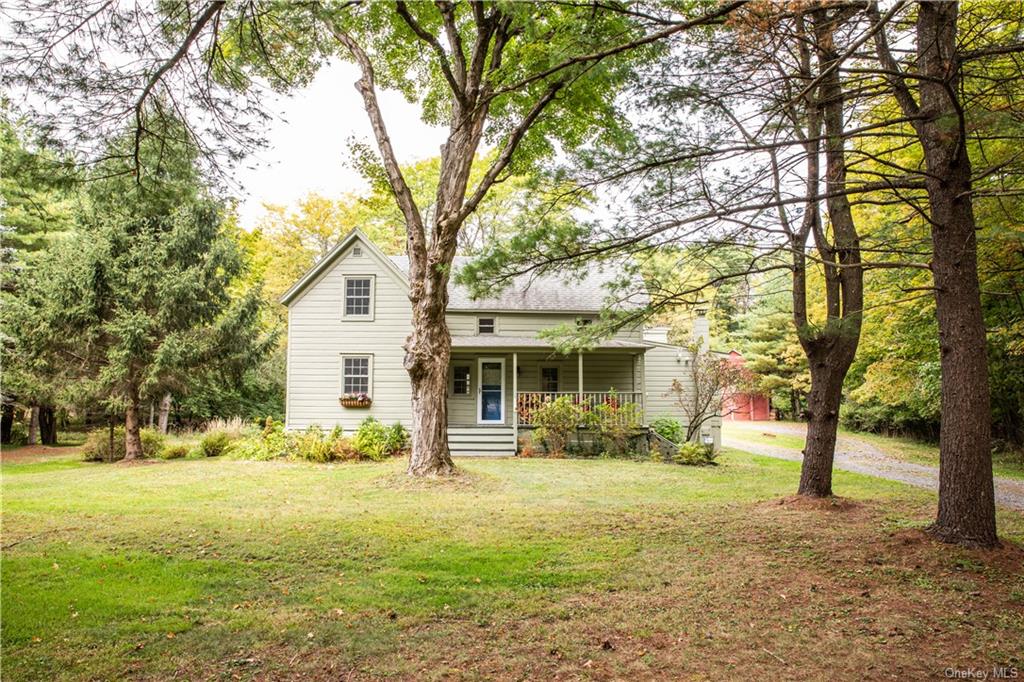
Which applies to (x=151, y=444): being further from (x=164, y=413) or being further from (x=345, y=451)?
(x=164, y=413)

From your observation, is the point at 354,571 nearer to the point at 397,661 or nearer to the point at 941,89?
the point at 397,661

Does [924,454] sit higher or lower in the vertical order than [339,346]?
lower

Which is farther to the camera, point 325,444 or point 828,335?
point 325,444

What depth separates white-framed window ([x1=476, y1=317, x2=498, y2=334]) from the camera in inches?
720

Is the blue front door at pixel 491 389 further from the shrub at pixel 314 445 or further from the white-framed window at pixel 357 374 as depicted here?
the shrub at pixel 314 445

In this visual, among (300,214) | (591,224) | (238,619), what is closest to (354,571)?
(238,619)

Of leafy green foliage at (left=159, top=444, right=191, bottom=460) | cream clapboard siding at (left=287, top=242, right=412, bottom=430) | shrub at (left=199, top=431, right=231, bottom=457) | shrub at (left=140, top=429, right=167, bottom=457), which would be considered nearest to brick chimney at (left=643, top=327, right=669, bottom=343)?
cream clapboard siding at (left=287, top=242, right=412, bottom=430)

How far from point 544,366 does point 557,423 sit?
350 centimetres

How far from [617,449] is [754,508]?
25.5 ft

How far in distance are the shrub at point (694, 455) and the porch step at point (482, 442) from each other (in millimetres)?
4394

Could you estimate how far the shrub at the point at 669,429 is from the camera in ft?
56.2

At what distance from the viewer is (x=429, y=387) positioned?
36.0ft

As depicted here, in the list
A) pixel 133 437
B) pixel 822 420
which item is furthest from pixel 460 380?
pixel 822 420

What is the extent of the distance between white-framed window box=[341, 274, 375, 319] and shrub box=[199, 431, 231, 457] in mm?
4798
